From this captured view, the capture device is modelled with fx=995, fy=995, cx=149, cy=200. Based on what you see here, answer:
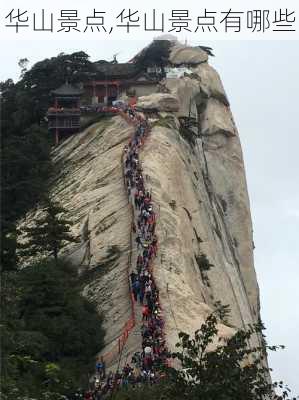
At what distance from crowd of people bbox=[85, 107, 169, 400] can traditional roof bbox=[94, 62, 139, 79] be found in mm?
18868

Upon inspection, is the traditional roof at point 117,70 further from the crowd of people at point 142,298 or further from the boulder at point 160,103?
the crowd of people at point 142,298

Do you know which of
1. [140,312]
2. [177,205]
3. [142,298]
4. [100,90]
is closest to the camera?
[140,312]

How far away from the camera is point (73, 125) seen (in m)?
55.8

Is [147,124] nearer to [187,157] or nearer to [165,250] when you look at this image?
[187,157]

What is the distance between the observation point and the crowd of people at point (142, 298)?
79.2 ft

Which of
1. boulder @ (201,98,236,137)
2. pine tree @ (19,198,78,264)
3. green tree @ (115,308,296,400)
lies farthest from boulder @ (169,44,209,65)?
green tree @ (115,308,296,400)

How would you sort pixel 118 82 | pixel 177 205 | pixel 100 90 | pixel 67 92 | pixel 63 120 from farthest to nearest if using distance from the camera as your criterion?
1. pixel 118 82
2. pixel 100 90
3. pixel 67 92
4. pixel 63 120
5. pixel 177 205

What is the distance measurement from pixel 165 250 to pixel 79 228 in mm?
5142

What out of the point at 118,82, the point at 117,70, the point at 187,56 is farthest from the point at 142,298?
the point at 187,56

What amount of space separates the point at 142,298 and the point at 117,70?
36.2 m

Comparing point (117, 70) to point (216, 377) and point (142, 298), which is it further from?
point (216, 377)

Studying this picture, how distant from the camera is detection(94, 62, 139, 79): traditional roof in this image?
64.0 m

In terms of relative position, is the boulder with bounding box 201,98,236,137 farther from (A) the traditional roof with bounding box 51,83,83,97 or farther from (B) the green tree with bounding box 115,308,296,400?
(B) the green tree with bounding box 115,308,296,400

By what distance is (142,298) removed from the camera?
30.7 metres
